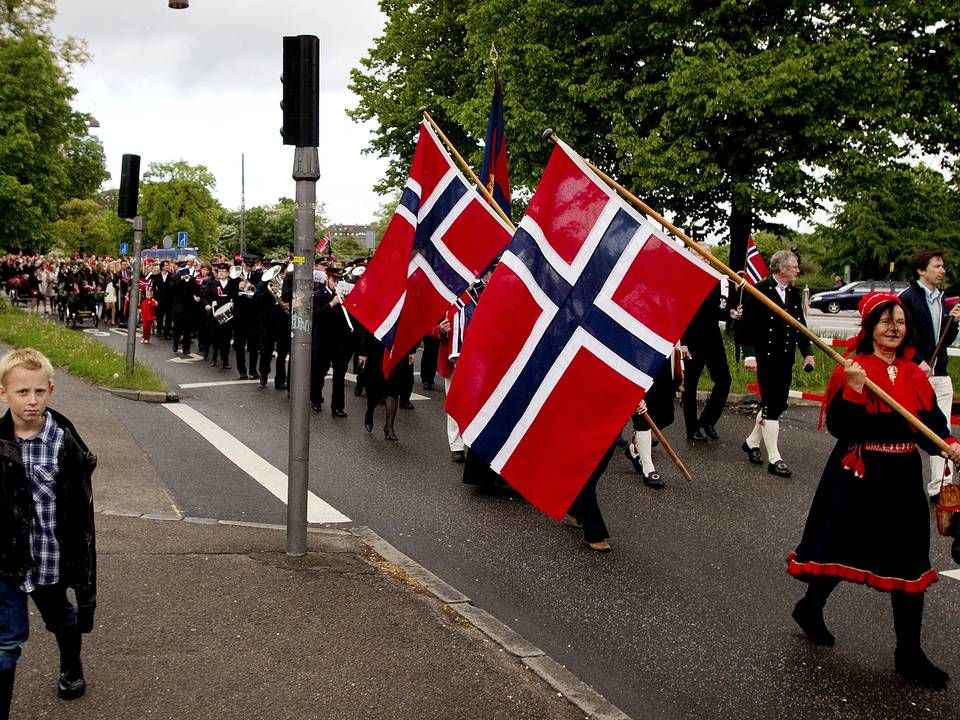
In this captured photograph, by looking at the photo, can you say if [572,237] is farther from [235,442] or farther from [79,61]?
[79,61]

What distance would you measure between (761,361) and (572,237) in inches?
191

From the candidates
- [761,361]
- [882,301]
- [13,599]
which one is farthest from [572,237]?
[761,361]

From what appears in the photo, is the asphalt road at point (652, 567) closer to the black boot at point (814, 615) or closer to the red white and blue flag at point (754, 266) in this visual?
the black boot at point (814, 615)

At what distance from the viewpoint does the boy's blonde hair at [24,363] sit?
378 cm

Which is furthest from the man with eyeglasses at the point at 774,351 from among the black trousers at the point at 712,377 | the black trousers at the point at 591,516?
the black trousers at the point at 591,516

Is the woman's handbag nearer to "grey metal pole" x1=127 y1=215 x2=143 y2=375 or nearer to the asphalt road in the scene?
the asphalt road

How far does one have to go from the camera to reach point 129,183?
1412cm

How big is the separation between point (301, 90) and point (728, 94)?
54.1ft

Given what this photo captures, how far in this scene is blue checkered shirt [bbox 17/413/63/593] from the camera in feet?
12.5

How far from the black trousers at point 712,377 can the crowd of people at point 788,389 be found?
14 millimetres

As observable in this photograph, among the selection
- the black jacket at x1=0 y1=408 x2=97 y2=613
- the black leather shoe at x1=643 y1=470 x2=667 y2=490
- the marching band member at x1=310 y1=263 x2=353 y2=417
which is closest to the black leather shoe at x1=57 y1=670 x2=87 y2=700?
the black jacket at x1=0 y1=408 x2=97 y2=613

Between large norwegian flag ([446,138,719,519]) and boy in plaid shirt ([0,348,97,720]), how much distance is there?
1977 mm

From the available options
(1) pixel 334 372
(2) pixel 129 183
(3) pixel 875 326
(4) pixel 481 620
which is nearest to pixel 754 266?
(1) pixel 334 372

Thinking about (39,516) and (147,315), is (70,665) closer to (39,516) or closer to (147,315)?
(39,516)
